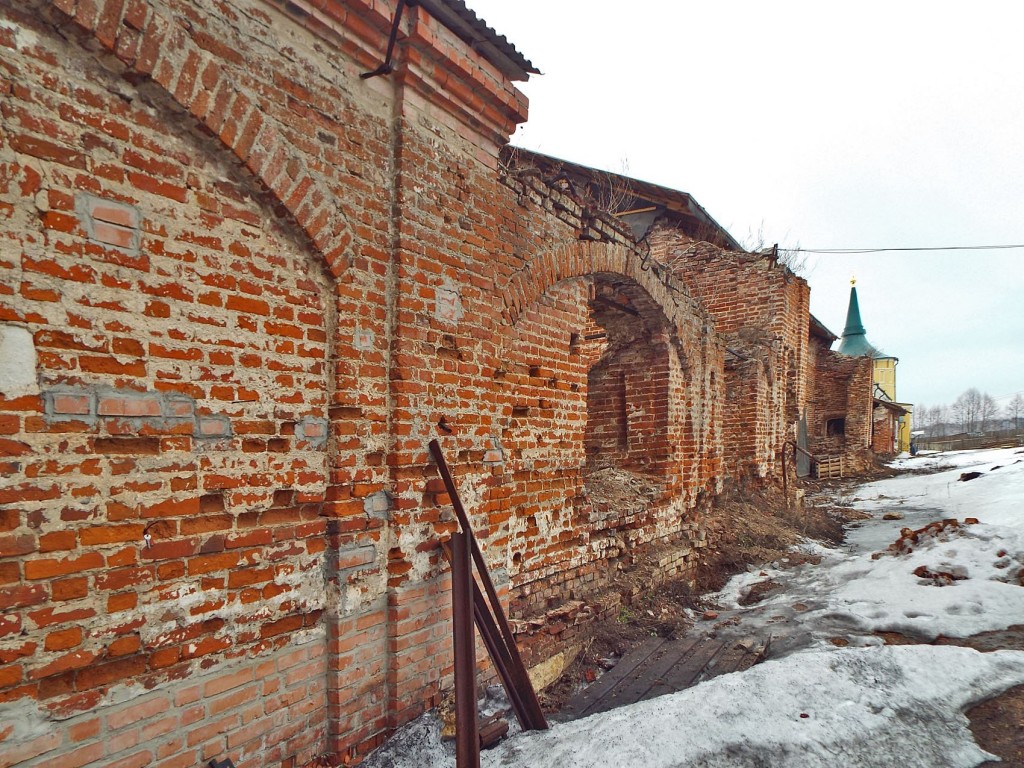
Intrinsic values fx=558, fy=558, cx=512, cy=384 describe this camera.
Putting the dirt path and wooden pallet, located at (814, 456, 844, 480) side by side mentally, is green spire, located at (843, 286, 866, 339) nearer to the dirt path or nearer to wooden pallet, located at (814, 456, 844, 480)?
wooden pallet, located at (814, 456, 844, 480)

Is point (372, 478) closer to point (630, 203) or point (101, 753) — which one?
point (101, 753)

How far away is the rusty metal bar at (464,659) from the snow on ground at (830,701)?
32cm

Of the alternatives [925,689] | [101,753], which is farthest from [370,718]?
[925,689]

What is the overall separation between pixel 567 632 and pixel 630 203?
8.20 metres

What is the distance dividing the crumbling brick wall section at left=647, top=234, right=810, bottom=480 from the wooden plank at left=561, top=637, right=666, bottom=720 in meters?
5.10

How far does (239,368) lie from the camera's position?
7.53 feet

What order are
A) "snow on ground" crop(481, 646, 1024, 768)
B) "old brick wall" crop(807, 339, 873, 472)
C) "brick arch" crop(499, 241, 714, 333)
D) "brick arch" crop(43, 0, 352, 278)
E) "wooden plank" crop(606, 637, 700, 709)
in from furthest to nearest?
1. "old brick wall" crop(807, 339, 873, 472)
2. "brick arch" crop(499, 241, 714, 333)
3. "wooden plank" crop(606, 637, 700, 709)
4. "snow on ground" crop(481, 646, 1024, 768)
5. "brick arch" crop(43, 0, 352, 278)

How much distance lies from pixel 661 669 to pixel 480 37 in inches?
168

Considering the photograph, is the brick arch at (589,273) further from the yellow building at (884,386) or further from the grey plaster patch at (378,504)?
the yellow building at (884,386)

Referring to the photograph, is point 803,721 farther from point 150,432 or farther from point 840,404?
point 840,404

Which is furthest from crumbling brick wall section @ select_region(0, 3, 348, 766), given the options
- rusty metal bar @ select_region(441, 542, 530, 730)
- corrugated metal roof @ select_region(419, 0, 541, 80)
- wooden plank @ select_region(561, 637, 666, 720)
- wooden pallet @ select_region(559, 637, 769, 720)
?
wooden pallet @ select_region(559, 637, 769, 720)

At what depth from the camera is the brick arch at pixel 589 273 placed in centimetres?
376

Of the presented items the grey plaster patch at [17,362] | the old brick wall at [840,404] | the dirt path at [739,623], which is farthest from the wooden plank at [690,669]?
the old brick wall at [840,404]

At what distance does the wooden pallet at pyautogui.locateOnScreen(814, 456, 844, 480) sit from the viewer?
60.4 ft
